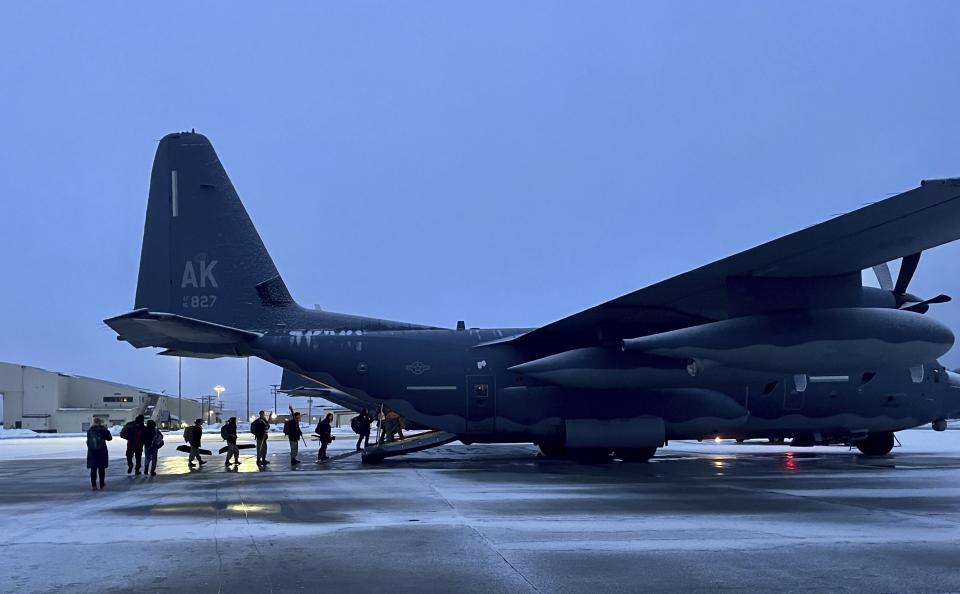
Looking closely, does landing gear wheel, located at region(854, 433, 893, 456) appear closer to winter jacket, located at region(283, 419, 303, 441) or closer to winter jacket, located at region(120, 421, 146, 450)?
winter jacket, located at region(283, 419, 303, 441)

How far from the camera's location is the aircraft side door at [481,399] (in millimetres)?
20375

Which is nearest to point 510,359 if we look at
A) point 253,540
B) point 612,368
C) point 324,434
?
point 612,368

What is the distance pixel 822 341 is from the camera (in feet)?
52.2

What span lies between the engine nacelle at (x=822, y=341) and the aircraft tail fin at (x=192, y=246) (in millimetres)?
11790

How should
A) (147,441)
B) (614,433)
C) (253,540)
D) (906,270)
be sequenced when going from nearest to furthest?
(253,540), (906,270), (147,441), (614,433)

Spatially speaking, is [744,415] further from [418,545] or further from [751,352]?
[418,545]

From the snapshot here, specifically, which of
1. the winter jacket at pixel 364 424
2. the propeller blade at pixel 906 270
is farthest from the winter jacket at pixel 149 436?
the propeller blade at pixel 906 270

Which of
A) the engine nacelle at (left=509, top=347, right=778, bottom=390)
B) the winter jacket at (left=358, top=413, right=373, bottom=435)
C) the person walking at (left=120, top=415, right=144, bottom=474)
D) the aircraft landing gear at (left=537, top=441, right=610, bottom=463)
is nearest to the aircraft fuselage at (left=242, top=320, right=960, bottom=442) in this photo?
the aircraft landing gear at (left=537, top=441, right=610, bottom=463)

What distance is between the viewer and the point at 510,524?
32.6 ft

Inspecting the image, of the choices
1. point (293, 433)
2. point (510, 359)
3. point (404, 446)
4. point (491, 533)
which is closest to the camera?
point (491, 533)

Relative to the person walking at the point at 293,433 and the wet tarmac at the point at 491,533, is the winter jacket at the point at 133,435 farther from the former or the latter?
the person walking at the point at 293,433

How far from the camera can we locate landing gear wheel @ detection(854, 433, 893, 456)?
2281 cm

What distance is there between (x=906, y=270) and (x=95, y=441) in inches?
676

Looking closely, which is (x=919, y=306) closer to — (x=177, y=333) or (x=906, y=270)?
(x=906, y=270)
